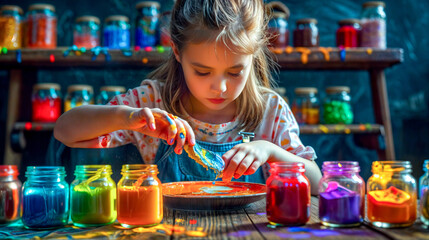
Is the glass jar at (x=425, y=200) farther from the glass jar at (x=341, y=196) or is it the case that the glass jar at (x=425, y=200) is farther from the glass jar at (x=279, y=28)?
the glass jar at (x=279, y=28)

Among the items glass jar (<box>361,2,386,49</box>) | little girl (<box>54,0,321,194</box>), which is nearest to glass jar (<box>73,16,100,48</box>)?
Answer: little girl (<box>54,0,321,194</box>)

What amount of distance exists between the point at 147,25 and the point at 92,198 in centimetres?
163

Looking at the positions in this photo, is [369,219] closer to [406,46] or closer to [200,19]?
[200,19]

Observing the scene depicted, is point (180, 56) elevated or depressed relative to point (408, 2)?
depressed

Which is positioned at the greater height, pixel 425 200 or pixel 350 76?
pixel 350 76

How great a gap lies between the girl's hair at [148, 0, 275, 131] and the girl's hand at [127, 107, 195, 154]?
373mm

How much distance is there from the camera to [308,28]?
92.8 inches

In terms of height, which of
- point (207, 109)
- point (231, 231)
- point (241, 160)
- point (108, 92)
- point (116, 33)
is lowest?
point (231, 231)

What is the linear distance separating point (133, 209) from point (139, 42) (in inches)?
64.2

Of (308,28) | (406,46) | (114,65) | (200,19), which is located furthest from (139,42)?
(406,46)

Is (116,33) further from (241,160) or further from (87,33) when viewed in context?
(241,160)

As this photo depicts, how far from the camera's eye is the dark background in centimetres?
260

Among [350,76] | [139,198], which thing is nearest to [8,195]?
[139,198]

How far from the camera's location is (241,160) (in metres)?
0.94
